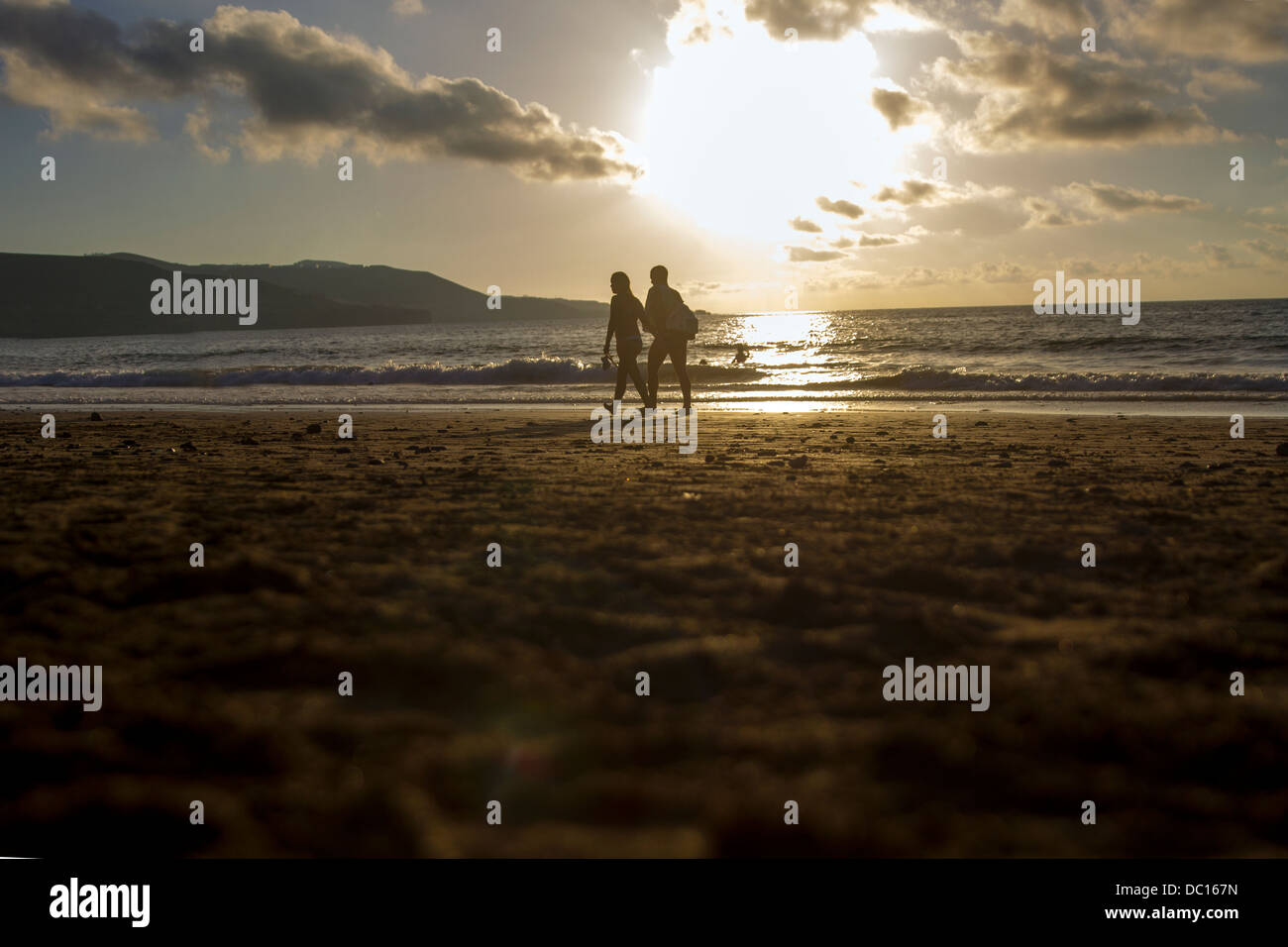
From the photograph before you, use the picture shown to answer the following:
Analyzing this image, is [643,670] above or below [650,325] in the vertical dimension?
below

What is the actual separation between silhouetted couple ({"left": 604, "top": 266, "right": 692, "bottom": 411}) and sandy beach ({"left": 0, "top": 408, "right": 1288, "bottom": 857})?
7479 mm

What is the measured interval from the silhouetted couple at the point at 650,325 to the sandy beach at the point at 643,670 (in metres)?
7.48

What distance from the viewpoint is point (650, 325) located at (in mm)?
12047

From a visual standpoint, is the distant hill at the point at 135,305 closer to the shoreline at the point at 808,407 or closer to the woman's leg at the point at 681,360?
the shoreline at the point at 808,407

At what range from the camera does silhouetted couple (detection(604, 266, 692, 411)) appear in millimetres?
11930

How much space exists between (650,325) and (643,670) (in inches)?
401

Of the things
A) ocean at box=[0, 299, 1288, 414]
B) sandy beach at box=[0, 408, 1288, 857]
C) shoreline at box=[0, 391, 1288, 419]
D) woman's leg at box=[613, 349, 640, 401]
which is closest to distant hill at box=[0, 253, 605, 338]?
ocean at box=[0, 299, 1288, 414]

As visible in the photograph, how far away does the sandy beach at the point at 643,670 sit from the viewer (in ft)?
5.12

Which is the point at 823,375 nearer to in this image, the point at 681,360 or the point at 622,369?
the point at 681,360

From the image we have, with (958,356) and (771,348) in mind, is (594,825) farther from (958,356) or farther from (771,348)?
(771,348)

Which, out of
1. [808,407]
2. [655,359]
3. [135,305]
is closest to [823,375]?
[808,407]

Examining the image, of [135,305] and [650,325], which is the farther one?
[135,305]

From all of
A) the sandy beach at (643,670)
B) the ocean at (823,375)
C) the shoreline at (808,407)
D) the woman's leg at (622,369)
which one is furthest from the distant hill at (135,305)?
the sandy beach at (643,670)

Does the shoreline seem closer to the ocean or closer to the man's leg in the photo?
the ocean
